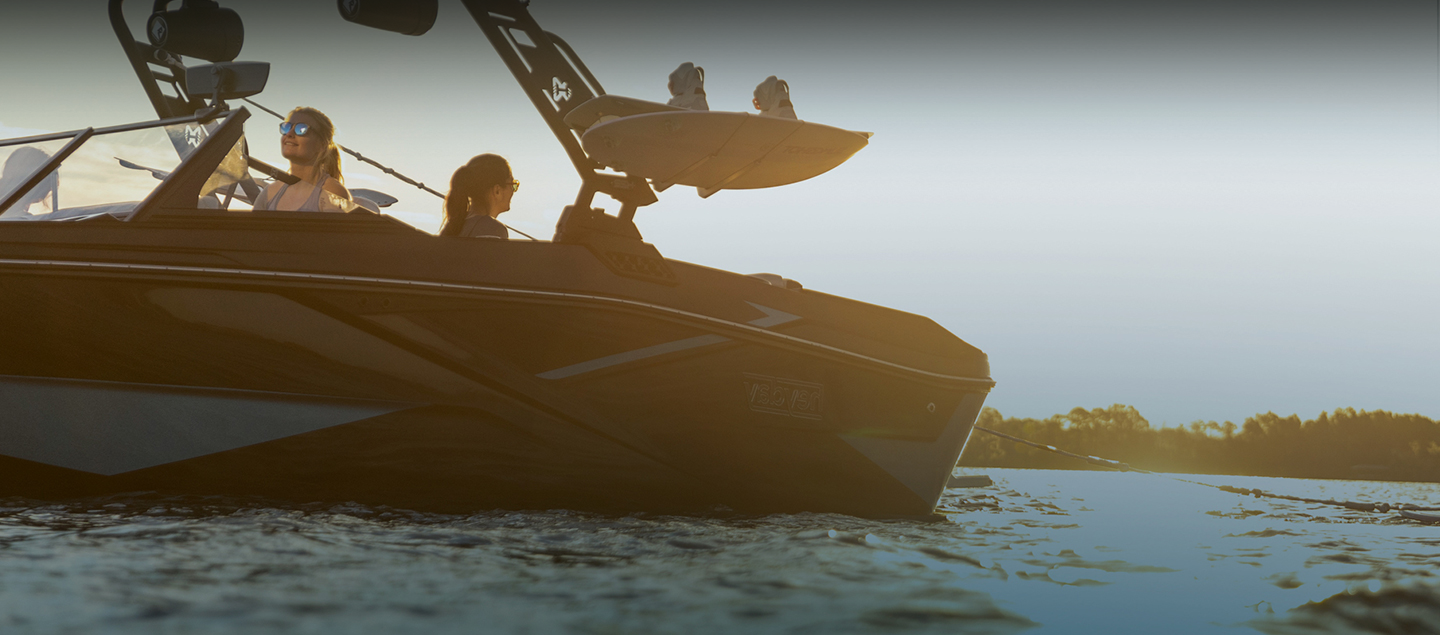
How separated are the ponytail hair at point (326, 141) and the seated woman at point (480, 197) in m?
0.50

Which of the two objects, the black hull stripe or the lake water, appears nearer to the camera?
the lake water

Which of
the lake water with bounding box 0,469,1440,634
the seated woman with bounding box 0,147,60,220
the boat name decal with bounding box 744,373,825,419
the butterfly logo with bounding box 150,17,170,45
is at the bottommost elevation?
the lake water with bounding box 0,469,1440,634

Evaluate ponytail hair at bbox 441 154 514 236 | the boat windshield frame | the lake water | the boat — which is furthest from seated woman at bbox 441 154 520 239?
the lake water

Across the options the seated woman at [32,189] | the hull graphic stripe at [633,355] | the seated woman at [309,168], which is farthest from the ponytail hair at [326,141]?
the hull graphic stripe at [633,355]

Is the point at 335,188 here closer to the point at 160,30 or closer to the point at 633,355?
the point at 160,30

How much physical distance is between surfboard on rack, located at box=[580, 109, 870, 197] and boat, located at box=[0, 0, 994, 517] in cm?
27

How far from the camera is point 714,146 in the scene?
3580mm

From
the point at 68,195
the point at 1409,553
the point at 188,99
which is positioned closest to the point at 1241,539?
the point at 1409,553

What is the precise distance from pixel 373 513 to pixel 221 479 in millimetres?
661

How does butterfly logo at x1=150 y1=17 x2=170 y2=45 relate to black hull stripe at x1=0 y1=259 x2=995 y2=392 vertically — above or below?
above

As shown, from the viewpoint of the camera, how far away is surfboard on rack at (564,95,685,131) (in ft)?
11.8

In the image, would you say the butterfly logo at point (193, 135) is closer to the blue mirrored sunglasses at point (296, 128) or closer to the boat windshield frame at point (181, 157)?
the boat windshield frame at point (181, 157)

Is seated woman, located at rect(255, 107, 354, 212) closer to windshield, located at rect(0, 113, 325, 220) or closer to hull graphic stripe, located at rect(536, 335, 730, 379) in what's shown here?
windshield, located at rect(0, 113, 325, 220)

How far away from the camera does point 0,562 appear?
1.87 m
